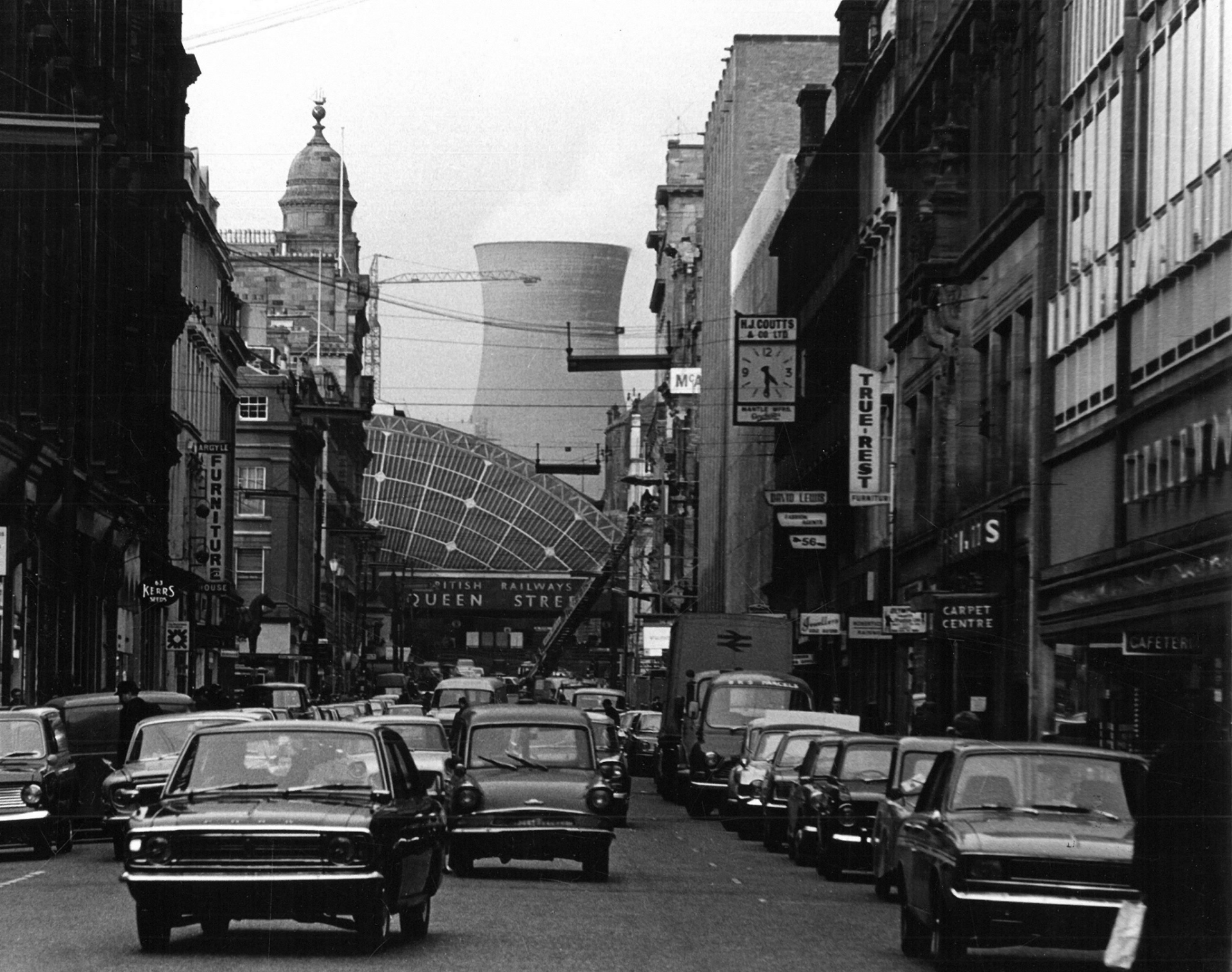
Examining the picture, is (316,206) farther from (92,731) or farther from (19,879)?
(19,879)

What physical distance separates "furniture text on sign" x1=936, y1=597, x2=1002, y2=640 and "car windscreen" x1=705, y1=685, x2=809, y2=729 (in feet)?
10.1

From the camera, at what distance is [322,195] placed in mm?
120375

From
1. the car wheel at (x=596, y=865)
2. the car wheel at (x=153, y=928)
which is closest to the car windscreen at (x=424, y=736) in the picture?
the car wheel at (x=596, y=865)

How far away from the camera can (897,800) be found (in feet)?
67.6

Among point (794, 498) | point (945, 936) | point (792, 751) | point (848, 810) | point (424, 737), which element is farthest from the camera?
point (794, 498)

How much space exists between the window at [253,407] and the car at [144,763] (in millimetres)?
88152

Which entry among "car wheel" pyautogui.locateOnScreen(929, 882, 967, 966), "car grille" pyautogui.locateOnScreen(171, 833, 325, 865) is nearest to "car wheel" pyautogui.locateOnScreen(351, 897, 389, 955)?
"car grille" pyautogui.locateOnScreen(171, 833, 325, 865)

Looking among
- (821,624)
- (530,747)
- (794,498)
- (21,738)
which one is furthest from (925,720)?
(794,498)

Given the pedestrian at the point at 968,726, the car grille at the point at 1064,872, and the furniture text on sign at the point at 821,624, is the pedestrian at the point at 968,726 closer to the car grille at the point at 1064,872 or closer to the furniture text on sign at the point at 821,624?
the car grille at the point at 1064,872

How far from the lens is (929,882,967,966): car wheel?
1552cm

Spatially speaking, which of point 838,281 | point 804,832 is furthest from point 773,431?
point 804,832

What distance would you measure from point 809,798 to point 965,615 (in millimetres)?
14290

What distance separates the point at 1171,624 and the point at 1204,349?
334 centimetres

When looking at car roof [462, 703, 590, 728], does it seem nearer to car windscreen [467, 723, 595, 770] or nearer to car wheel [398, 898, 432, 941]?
car windscreen [467, 723, 595, 770]
